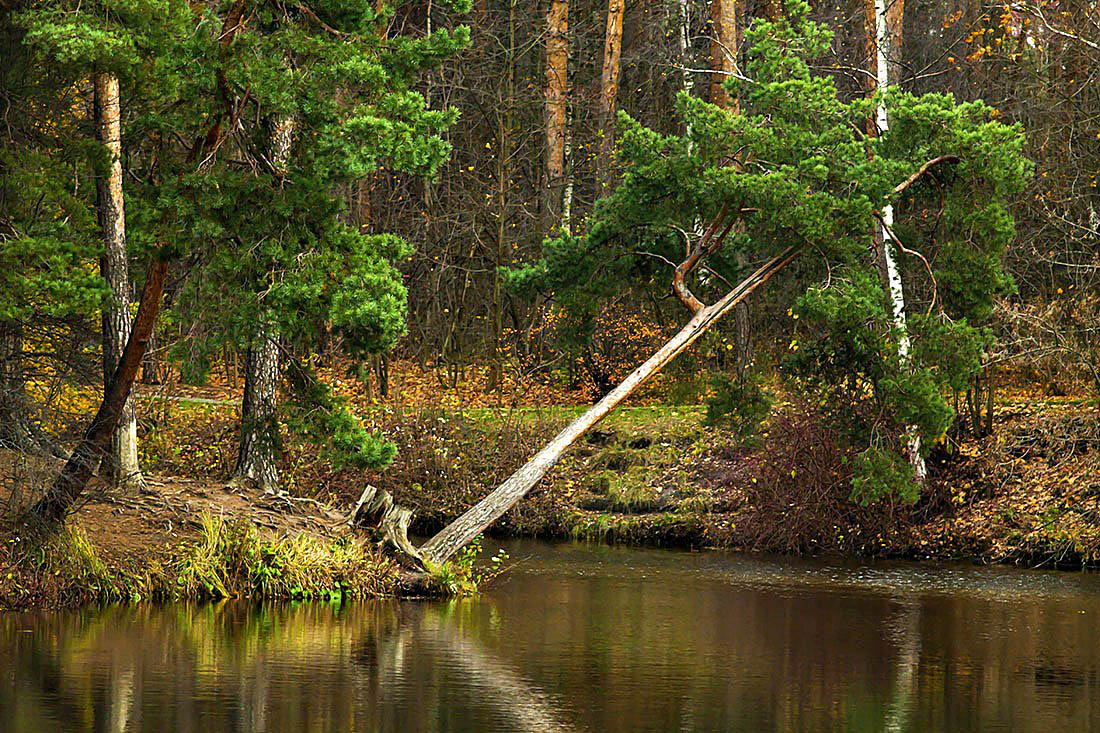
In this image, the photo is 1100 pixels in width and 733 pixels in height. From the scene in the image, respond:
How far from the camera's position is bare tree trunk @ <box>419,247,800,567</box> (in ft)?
58.9

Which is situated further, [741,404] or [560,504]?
[560,504]

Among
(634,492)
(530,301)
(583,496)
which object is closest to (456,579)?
(530,301)

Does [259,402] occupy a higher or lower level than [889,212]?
lower

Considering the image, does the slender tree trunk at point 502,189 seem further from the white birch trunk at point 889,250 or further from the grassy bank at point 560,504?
the white birch trunk at point 889,250

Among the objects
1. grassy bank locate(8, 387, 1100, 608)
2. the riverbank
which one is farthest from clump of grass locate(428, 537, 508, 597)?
the riverbank

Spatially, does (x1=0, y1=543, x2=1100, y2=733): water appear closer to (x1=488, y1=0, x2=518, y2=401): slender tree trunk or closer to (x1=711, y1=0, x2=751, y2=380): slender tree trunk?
(x1=711, y1=0, x2=751, y2=380): slender tree trunk

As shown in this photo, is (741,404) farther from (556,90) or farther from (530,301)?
(556,90)

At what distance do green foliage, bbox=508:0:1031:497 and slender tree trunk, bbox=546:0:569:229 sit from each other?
1063 cm

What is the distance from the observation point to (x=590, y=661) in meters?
13.5

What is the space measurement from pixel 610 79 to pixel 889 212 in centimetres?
1079

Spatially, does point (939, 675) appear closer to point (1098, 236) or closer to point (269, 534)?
point (269, 534)

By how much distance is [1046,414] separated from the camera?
23.5 m

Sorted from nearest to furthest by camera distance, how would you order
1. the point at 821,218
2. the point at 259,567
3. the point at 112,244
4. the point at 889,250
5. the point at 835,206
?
the point at 259,567, the point at 112,244, the point at 821,218, the point at 835,206, the point at 889,250

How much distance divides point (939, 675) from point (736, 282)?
8.29m
